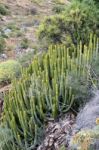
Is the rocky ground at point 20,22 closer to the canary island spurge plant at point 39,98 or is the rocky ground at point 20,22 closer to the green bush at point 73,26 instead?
the green bush at point 73,26

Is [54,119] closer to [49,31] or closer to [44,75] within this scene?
[44,75]

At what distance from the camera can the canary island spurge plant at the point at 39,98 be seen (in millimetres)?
5762

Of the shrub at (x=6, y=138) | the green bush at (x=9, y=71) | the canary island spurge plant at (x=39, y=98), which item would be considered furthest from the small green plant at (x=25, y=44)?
the shrub at (x=6, y=138)

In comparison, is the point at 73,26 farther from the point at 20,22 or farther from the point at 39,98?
the point at 20,22

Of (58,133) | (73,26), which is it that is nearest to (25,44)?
(73,26)

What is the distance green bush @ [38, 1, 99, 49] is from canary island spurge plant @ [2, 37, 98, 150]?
323 centimetres

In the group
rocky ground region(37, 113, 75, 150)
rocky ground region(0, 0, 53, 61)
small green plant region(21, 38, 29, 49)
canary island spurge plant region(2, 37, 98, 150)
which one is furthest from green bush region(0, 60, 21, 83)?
small green plant region(21, 38, 29, 49)

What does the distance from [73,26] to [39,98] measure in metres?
4.40

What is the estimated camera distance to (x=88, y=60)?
21.4ft

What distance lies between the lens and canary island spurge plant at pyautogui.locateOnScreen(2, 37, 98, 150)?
576 cm

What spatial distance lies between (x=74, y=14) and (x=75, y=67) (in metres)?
3.97

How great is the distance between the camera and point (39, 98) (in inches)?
233

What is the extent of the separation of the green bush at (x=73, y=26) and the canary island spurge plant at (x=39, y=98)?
10.6ft

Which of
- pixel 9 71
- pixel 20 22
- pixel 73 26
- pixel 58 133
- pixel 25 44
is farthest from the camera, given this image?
pixel 20 22
